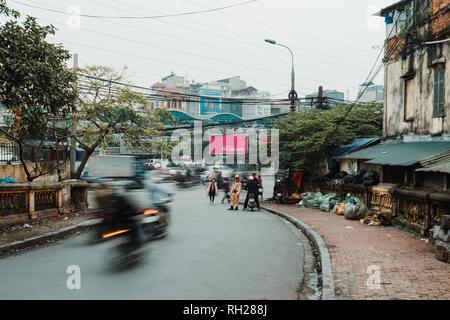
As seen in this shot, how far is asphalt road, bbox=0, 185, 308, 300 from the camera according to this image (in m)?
5.46

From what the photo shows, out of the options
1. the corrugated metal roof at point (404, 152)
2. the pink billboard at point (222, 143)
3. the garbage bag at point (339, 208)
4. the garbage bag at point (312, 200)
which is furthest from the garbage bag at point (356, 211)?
the pink billboard at point (222, 143)

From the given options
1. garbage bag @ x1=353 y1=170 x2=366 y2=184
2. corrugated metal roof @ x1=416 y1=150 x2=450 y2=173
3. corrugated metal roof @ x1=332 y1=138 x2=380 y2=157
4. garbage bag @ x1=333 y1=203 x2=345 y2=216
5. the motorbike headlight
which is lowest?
garbage bag @ x1=333 y1=203 x2=345 y2=216

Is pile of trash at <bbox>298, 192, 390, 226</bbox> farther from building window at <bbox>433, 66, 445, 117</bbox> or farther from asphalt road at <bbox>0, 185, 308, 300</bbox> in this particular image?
building window at <bbox>433, 66, 445, 117</bbox>

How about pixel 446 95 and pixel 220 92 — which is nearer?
pixel 446 95

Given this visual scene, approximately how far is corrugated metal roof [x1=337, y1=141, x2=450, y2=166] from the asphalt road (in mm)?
4779

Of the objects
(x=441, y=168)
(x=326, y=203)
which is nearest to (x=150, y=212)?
(x=441, y=168)

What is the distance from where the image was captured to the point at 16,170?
1761 centimetres

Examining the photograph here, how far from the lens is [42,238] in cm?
955

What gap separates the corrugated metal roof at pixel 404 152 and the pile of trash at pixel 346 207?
5.54ft

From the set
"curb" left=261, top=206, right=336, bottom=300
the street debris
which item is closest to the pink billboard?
"curb" left=261, top=206, right=336, bottom=300

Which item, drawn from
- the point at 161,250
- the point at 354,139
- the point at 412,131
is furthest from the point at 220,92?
the point at 161,250

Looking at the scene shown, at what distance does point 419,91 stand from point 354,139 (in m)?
6.83
